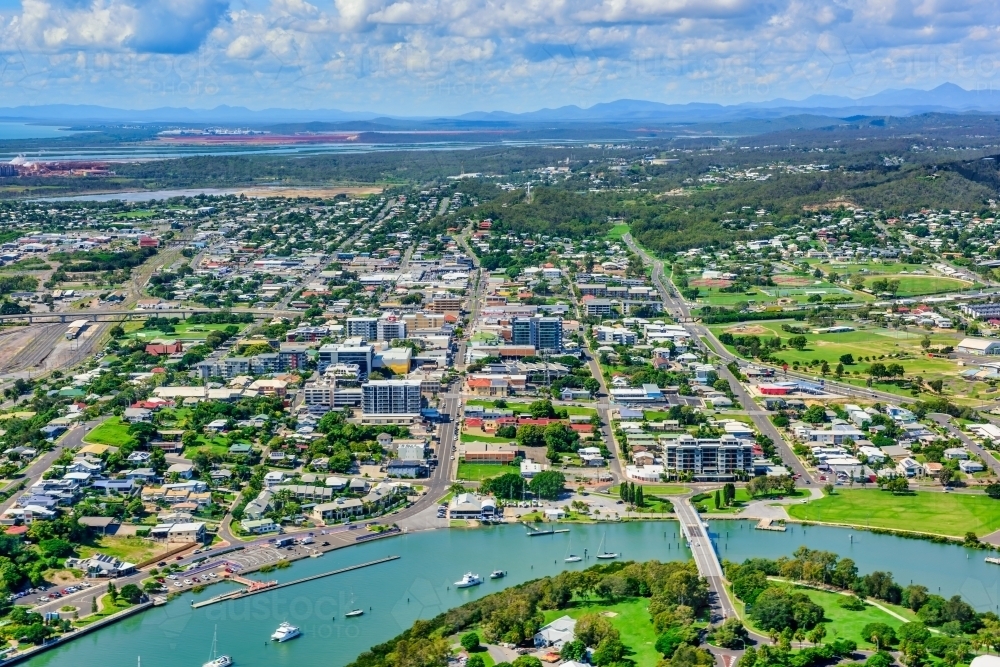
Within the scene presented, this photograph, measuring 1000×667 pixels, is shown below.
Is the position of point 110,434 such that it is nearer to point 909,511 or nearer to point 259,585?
point 259,585

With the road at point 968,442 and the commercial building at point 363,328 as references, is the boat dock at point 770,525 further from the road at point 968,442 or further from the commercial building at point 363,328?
the commercial building at point 363,328

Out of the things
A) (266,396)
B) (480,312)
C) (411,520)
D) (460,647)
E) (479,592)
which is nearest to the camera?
(460,647)

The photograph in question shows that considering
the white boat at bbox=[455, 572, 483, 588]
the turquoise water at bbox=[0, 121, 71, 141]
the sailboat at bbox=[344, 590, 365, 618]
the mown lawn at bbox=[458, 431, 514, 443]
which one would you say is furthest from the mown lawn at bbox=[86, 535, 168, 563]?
the turquoise water at bbox=[0, 121, 71, 141]

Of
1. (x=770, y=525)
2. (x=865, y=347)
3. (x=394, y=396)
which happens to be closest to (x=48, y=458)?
(x=394, y=396)

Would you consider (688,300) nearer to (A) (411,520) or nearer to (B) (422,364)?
(B) (422,364)

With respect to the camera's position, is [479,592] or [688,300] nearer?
[479,592]

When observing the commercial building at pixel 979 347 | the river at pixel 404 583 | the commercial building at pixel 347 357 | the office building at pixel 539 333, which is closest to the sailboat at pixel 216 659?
the river at pixel 404 583

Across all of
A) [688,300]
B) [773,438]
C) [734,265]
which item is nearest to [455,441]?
[773,438]
